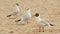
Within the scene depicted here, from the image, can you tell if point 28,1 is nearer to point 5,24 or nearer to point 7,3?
point 7,3

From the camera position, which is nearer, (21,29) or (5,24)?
(21,29)

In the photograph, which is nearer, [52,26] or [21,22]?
[52,26]

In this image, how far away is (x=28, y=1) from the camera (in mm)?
23984

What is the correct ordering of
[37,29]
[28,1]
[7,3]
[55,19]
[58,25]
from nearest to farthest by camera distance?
[37,29] < [58,25] < [55,19] < [7,3] < [28,1]

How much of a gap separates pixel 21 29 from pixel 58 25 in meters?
2.03

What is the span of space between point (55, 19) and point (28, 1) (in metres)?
9.41

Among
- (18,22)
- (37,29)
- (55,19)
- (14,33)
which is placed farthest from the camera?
(55,19)

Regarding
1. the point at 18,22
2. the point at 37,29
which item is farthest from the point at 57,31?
the point at 18,22

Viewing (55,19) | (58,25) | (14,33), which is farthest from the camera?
(55,19)

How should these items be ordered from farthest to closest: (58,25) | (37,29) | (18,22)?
(18,22)
(58,25)
(37,29)

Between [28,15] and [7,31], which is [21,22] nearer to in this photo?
[28,15]

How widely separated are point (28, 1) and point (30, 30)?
12.3 m

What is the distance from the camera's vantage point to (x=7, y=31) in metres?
11.7

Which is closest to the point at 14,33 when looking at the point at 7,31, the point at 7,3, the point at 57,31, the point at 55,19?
the point at 7,31
